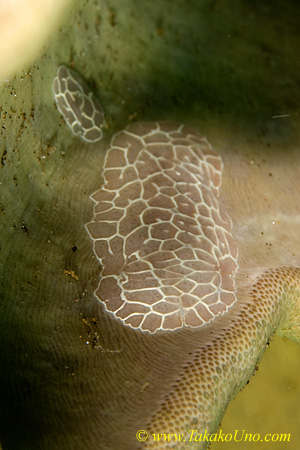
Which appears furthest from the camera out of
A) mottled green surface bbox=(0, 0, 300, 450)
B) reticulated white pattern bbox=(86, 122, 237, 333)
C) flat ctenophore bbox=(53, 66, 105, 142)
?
flat ctenophore bbox=(53, 66, 105, 142)

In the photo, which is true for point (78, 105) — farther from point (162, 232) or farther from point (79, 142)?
point (162, 232)

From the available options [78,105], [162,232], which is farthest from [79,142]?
[162,232]

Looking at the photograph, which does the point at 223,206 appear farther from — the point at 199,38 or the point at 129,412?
the point at 129,412

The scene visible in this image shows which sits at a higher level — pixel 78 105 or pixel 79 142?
pixel 78 105

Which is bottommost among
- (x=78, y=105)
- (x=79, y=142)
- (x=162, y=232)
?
(x=162, y=232)

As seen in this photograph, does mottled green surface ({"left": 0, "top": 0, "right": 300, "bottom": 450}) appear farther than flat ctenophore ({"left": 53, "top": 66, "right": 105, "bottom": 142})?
No

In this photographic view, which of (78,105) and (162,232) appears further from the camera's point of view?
(78,105)
